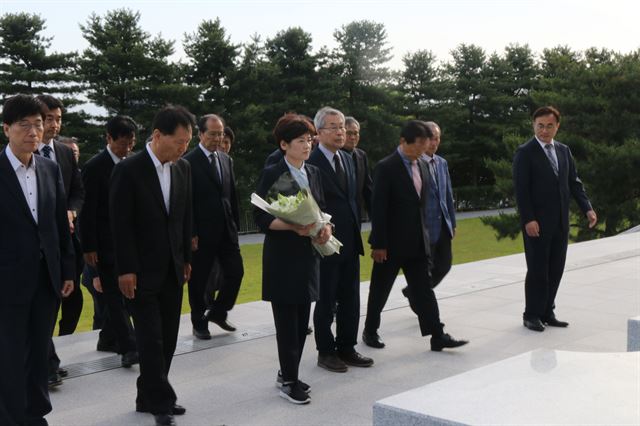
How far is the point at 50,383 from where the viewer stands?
5.16m

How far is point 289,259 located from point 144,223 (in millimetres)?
934

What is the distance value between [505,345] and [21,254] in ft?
13.2

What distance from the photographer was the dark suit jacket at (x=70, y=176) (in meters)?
5.20

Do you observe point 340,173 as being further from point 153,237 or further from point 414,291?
point 153,237

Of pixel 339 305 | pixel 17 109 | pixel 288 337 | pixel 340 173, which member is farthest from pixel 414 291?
pixel 17 109

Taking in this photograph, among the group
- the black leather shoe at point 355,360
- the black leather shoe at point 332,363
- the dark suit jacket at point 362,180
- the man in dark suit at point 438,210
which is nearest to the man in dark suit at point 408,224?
the dark suit jacket at point 362,180

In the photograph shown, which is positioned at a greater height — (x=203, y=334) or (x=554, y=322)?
(x=203, y=334)

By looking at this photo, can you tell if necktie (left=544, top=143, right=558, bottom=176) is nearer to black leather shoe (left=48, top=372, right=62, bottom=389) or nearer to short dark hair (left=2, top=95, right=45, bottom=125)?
black leather shoe (left=48, top=372, right=62, bottom=389)

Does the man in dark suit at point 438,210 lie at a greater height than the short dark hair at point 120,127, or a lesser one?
lesser

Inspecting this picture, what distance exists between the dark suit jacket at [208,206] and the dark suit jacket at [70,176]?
1.33 m

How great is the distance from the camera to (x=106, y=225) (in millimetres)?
5660

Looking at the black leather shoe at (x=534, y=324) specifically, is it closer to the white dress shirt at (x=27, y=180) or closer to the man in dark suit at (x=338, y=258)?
the man in dark suit at (x=338, y=258)

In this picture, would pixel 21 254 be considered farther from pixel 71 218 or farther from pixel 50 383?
pixel 50 383

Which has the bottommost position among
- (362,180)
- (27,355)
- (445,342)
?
(445,342)
